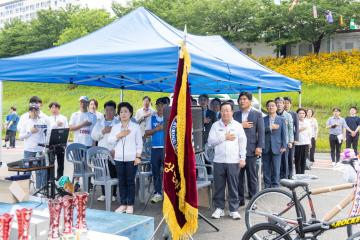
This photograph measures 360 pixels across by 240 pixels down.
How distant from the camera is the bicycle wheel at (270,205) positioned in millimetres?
4816

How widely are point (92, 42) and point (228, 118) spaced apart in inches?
86.6

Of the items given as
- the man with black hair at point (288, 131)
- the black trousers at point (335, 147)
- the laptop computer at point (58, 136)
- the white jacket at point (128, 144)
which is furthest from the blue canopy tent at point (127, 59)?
the black trousers at point (335, 147)


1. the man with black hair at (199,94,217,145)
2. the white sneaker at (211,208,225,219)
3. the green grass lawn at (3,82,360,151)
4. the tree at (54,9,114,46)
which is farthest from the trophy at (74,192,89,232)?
the tree at (54,9,114,46)

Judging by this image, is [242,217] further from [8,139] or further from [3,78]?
[8,139]

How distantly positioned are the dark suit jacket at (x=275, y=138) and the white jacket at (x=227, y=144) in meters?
1.84

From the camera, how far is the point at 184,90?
12.1 ft

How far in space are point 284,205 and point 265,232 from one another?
636 millimetres

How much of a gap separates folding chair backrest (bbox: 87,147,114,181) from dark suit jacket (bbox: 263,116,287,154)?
9.96 ft

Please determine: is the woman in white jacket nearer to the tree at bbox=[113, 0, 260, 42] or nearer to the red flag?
the red flag

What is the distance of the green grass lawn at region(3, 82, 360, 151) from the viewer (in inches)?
883

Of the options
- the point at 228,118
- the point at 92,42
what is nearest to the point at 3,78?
the point at 92,42

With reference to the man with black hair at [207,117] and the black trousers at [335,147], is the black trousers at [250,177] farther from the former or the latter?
the black trousers at [335,147]

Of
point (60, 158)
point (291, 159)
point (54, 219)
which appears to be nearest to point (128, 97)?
point (291, 159)

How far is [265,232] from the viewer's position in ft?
14.4
